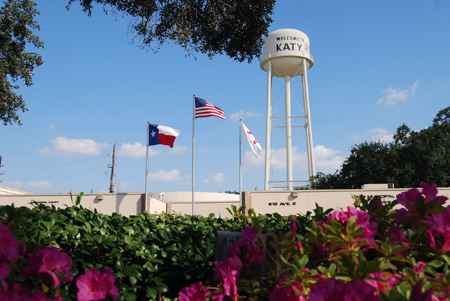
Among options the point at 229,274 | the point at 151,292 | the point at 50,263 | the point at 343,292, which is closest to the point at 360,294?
the point at 343,292

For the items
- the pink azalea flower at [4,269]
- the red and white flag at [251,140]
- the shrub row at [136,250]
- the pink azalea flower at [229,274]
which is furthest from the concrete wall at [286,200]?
the pink azalea flower at [4,269]

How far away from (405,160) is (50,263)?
39235 millimetres

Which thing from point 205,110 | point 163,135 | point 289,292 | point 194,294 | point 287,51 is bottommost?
point 194,294

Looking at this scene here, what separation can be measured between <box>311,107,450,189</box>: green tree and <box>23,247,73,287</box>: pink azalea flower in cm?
3826

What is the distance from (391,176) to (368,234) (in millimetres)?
38448

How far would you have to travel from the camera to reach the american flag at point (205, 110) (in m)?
24.2

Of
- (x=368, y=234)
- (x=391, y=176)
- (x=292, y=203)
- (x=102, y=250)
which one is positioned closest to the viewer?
(x=368, y=234)

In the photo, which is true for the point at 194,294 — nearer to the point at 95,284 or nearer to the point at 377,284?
the point at 95,284

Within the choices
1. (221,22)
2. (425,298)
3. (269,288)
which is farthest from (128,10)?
(425,298)

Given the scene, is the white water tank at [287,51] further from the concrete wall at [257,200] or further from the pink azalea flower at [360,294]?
the pink azalea flower at [360,294]

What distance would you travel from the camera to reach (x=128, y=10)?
12.6m

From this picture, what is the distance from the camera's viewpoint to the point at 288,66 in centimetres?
4097

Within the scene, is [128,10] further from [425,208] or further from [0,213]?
[425,208]

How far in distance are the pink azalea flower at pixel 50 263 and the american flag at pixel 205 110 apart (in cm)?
2207
